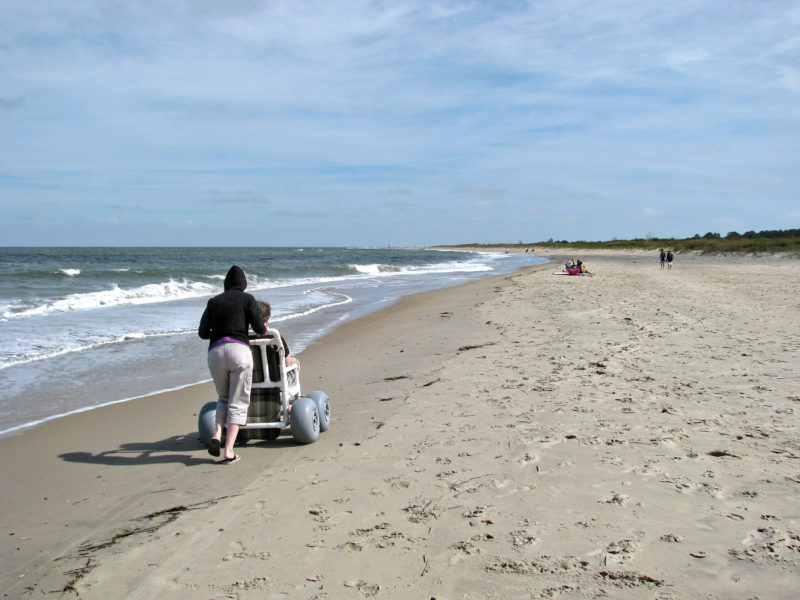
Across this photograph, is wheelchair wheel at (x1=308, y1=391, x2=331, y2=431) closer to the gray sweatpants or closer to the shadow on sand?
the shadow on sand

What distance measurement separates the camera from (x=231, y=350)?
4789 millimetres

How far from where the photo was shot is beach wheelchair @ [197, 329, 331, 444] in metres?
5.12

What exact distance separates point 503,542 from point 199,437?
10.8 ft

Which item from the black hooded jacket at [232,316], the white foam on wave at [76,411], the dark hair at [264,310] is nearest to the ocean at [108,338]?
the white foam on wave at [76,411]

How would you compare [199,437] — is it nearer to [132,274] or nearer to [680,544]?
[680,544]

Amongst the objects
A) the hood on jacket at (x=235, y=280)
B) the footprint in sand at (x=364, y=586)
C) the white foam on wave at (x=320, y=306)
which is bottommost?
the footprint in sand at (x=364, y=586)

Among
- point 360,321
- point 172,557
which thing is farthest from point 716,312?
point 172,557

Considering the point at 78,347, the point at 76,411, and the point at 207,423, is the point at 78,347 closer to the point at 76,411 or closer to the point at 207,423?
the point at 76,411

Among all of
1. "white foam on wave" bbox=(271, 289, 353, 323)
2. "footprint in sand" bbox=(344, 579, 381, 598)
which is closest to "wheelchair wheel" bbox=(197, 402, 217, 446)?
"footprint in sand" bbox=(344, 579, 381, 598)

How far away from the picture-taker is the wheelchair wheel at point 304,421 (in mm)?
5109

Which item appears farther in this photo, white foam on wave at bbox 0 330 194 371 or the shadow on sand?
white foam on wave at bbox 0 330 194 371

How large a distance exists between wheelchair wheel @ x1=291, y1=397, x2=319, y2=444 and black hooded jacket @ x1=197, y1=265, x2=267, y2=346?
0.74 metres

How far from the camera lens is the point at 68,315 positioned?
52.9 ft

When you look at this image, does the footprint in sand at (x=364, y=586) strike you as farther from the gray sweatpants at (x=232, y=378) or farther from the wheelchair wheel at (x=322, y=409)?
the wheelchair wheel at (x=322, y=409)
